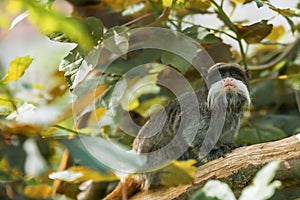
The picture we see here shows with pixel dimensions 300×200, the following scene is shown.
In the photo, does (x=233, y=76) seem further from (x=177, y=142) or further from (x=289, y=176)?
(x=289, y=176)

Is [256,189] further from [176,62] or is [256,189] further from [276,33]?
[276,33]

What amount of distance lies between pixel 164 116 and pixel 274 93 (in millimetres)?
773

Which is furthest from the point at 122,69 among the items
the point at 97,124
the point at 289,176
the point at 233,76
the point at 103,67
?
the point at 289,176

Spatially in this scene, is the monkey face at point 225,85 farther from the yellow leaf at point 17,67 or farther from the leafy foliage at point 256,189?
the leafy foliage at point 256,189

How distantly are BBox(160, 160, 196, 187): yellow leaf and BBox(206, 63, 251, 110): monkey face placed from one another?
2.66ft

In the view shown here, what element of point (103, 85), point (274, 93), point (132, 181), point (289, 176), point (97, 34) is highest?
point (97, 34)

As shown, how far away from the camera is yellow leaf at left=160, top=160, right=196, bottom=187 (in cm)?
118

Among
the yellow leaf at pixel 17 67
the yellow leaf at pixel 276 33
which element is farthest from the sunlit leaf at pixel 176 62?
the yellow leaf at pixel 276 33

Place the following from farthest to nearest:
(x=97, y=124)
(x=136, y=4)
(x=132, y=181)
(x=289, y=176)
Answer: (x=136, y=4) < (x=97, y=124) < (x=132, y=181) < (x=289, y=176)

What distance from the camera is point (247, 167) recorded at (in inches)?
65.5

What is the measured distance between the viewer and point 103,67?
2.03 metres

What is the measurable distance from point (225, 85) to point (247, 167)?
451mm

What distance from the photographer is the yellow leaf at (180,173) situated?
46.4 inches

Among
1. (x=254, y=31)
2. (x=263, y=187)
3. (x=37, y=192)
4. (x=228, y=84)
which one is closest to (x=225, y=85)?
(x=228, y=84)
